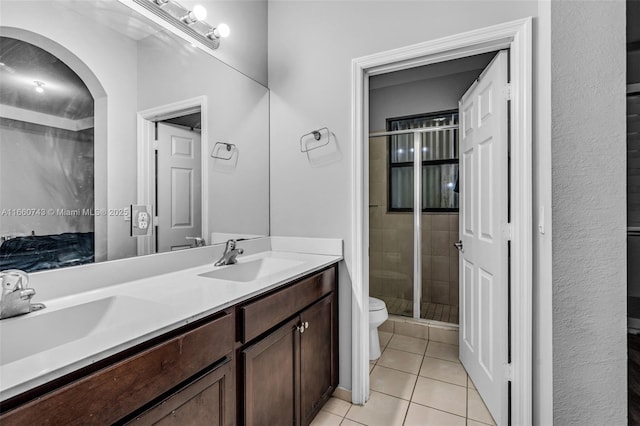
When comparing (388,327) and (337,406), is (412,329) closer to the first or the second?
(388,327)

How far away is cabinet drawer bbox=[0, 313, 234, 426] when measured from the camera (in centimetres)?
63

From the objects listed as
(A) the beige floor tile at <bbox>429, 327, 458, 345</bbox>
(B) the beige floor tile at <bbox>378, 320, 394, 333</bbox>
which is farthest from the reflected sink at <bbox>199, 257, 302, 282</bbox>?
(A) the beige floor tile at <bbox>429, 327, 458, 345</bbox>

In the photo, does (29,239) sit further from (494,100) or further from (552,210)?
(494,100)

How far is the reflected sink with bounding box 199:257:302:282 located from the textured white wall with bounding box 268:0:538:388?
0.27 metres

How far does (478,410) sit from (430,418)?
11.5 inches

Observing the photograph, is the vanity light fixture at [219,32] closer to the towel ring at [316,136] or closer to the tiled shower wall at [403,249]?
the towel ring at [316,136]

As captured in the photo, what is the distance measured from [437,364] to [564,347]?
1185 mm

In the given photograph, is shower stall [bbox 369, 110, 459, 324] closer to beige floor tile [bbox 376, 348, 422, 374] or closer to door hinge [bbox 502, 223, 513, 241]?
beige floor tile [bbox 376, 348, 422, 374]

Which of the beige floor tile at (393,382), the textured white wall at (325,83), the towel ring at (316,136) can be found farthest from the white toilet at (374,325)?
the towel ring at (316,136)

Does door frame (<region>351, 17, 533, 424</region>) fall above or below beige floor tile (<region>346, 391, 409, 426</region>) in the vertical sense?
above

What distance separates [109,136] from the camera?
1.29 metres

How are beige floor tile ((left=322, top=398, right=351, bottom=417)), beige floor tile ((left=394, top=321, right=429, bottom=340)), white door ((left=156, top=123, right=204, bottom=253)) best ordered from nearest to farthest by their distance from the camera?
white door ((left=156, top=123, right=204, bottom=253)), beige floor tile ((left=322, top=398, right=351, bottom=417)), beige floor tile ((left=394, top=321, right=429, bottom=340))

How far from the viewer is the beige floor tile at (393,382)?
1.95 meters

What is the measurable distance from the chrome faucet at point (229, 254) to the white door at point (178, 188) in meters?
0.17
